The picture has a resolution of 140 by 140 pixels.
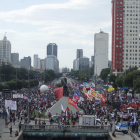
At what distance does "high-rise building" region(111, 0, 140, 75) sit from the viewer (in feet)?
405

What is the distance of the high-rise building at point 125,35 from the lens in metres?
123

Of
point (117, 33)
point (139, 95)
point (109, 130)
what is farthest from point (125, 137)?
point (117, 33)

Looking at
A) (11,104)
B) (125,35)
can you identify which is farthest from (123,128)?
(125,35)

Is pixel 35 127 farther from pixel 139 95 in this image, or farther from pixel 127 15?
pixel 127 15

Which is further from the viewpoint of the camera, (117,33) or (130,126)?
(117,33)

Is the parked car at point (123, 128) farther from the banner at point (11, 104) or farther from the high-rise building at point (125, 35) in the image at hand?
the high-rise building at point (125, 35)

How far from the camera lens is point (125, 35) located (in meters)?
125

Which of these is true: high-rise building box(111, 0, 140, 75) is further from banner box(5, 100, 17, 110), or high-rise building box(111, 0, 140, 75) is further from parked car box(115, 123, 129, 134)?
banner box(5, 100, 17, 110)

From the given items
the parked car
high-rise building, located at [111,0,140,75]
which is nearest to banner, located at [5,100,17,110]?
the parked car

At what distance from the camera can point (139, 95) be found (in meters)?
59.8

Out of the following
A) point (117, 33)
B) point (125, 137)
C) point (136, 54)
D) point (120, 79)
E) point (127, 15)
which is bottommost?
point (125, 137)

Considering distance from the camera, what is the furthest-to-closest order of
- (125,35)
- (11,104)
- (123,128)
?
(125,35) < (11,104) < (123,128)

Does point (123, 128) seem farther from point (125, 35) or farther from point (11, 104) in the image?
point (125, 35)

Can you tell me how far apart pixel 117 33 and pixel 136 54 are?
13.9 metres
